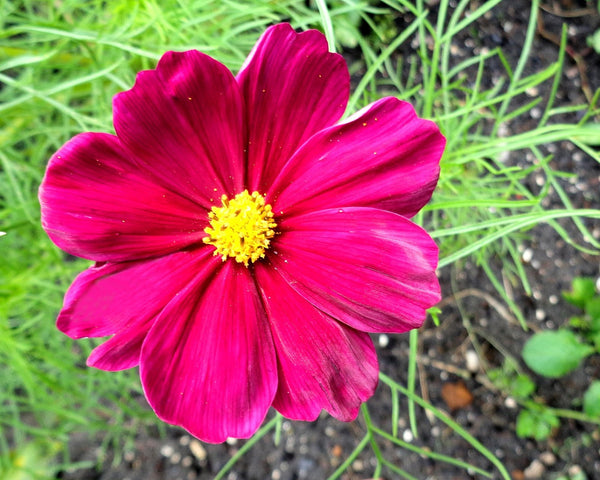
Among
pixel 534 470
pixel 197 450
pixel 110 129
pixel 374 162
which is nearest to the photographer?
pixel 374 162

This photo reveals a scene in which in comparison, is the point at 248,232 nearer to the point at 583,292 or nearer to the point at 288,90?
the point at 288,90

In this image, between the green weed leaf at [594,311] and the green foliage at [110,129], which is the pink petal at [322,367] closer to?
the green foliage at [110,129]

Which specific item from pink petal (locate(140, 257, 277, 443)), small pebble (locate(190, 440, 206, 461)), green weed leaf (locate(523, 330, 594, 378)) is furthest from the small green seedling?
pink petal (locate(140, 257, 277, 443))

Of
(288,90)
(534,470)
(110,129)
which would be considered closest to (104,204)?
(288,90)

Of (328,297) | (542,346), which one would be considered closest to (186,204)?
(328,297)

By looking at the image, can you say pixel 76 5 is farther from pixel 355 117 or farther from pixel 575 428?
pixel 575 428

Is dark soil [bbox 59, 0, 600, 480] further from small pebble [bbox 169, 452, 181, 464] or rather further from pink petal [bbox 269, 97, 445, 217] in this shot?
pink petal [bbox 269, 97, 445, 217]

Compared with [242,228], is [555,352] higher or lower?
lower
